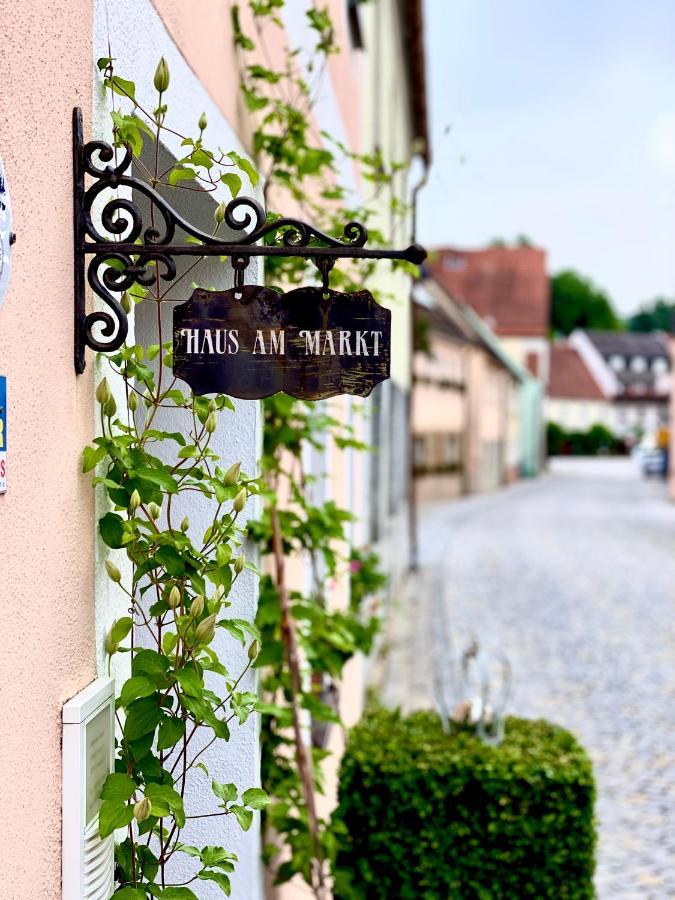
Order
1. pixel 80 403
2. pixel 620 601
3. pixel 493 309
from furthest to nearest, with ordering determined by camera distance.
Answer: pixel 493 309 → pixel 620 601 → pixel 80 403

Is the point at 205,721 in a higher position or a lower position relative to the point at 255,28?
lower

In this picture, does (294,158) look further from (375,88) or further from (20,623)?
(375,88)

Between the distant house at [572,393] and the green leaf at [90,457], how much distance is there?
7831 cm

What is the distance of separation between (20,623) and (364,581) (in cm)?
453

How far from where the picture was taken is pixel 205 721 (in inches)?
83.4

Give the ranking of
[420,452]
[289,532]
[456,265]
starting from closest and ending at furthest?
[289,532] < [420,452] < [456,265]

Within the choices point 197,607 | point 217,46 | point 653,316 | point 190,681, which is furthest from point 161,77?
point 653,316

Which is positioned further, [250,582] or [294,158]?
[294,158]

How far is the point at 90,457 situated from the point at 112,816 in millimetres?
562

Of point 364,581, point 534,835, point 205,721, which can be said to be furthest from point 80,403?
point 364,581

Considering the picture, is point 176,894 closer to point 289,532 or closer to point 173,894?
point 173,894

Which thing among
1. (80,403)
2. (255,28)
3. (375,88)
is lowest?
(80,403)

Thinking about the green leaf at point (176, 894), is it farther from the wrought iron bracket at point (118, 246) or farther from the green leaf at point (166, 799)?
the wrought iron bracket at point (118, 246)

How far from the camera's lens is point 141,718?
2.05 meters
